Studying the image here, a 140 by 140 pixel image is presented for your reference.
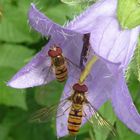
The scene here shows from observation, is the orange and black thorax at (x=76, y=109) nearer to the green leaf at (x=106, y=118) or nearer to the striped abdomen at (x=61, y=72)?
the striped abdomen at (x=61, y=72)

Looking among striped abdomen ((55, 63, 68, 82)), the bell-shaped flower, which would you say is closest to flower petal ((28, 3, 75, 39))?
the bell-shaped flower

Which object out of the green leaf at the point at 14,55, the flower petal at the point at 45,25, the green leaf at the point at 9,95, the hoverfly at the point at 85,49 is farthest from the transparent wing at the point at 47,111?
the green leaf at the point at 14,55

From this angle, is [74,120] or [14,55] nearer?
[74,120]

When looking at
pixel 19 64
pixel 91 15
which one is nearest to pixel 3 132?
pixel 19 64

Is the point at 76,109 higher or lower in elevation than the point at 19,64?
higher

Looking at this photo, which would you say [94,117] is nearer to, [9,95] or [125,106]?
[125,106]

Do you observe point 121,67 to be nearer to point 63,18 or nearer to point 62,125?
point 62,125

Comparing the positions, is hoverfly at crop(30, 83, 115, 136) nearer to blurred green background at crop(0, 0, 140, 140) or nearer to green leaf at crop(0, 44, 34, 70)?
blurred green background at crop(0, 0, 140, 140)
